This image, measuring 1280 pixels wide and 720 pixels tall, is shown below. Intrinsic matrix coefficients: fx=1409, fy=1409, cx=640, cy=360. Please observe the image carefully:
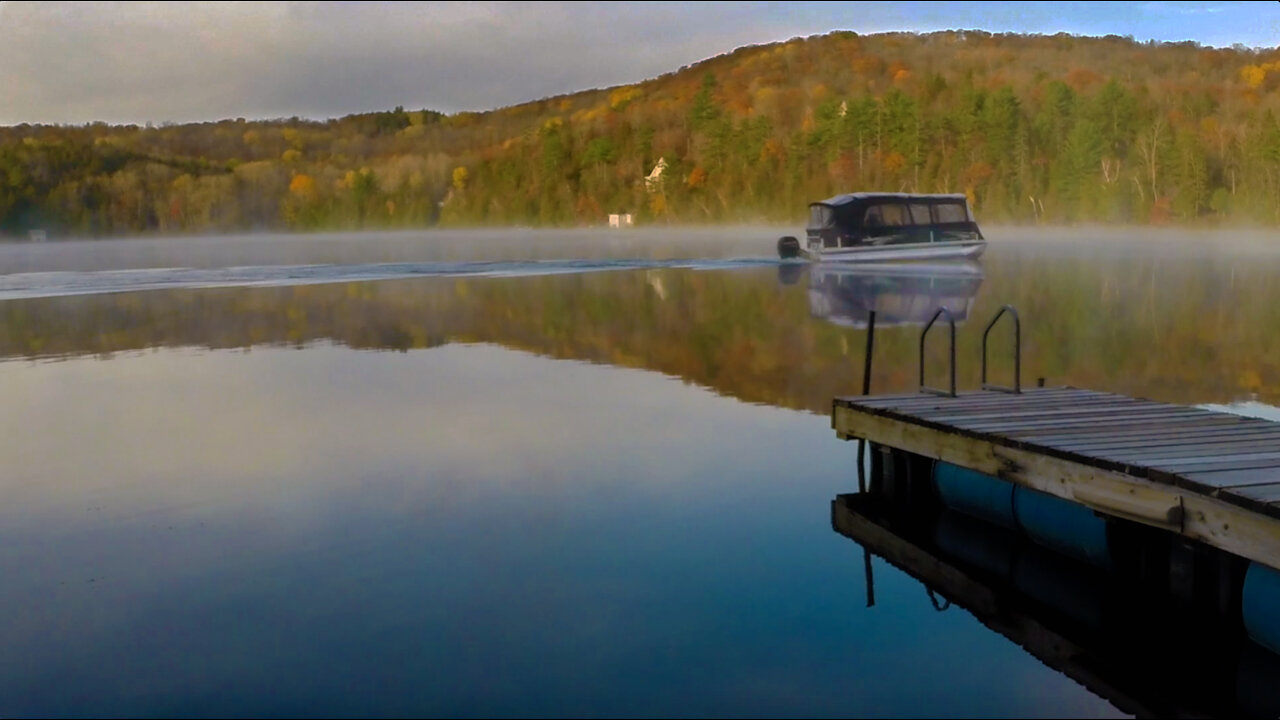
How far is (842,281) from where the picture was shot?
3594 centimetres

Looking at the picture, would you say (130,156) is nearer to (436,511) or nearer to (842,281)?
(842,281)

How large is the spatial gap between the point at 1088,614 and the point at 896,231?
1357 inches

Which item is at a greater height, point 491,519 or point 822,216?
point 822,216

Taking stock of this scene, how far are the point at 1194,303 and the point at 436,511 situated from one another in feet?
67.5

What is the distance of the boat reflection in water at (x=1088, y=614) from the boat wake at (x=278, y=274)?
30739 mm

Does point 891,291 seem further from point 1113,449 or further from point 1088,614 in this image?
point 1088,614

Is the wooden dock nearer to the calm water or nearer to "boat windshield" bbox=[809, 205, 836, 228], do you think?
the calm water

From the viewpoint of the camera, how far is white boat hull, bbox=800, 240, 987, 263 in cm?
4103

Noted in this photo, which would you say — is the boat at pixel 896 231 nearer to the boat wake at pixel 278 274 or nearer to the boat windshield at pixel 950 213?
the boat windshield at pixel 950 213

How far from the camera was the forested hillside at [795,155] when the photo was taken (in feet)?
292

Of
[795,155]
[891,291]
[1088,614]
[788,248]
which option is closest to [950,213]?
[788,248]

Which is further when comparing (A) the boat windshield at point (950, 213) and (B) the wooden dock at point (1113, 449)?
(A) the boat windshield at point (950, 213)

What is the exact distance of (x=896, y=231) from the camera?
4116 cm

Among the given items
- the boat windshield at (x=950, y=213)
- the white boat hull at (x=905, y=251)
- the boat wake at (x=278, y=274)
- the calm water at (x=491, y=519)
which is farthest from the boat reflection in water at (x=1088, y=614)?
the boat windshield at (x=950, y=213)
